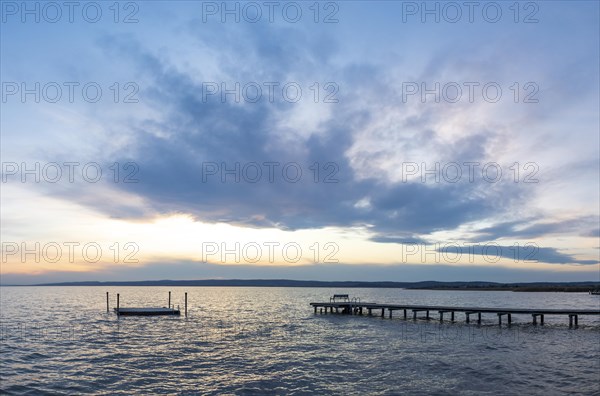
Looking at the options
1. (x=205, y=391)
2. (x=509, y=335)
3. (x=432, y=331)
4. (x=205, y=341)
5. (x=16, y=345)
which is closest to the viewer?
(x=205, y=391)

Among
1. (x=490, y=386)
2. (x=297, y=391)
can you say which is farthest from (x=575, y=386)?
(x=297, y=391)

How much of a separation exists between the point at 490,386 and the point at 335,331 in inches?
1021

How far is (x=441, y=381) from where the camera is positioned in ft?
82.8

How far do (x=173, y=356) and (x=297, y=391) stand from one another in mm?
13126

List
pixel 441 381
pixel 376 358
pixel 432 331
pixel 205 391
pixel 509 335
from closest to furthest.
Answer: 1. pixel 205 391
2. pixel 441 381
3. pixel 376 358
4. pixel 509 335
5. pixel 432 331

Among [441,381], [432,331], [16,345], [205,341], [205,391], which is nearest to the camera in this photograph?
[205,391]

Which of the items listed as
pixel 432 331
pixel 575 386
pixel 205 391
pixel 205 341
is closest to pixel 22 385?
pixel 205 391

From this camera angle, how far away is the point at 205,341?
4131 centimetres

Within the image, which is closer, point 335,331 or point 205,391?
point 205,391

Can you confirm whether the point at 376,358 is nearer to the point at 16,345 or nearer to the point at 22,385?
the point at 22,385

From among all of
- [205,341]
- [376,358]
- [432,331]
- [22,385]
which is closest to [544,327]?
[432,331]

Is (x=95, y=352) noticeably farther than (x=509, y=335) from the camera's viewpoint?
No

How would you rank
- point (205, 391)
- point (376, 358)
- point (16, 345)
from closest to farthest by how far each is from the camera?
point (205, 391) < point (376, 358) < point (16, 345)

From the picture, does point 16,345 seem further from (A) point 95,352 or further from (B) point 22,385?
(B) point 22,385
